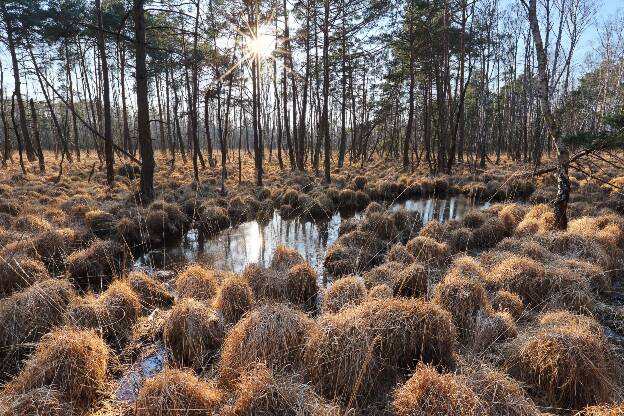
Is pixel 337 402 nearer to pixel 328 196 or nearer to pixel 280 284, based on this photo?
pixel 280 284

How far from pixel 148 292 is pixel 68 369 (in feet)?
7.18

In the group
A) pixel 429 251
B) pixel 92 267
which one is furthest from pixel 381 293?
pixel 92 267

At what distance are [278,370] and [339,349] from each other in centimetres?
64

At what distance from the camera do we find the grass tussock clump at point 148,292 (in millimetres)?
5430

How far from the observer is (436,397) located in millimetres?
2848

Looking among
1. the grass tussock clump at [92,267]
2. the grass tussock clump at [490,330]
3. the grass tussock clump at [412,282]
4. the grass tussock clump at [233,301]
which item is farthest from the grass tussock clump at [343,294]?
the grass tussock clump at [92,267]

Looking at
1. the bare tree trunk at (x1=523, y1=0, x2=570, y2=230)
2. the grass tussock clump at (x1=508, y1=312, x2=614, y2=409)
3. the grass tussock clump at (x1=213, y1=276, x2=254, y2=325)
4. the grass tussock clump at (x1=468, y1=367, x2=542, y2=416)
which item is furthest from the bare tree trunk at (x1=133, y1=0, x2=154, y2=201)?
the grass tussock clump at (x1=508, y1=312, x2=614, y2=409)

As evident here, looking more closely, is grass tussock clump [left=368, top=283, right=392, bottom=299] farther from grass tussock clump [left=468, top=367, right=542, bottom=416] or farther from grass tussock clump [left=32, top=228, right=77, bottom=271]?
grass tussock clump [left=32, top=228, right=77, bottom=271]

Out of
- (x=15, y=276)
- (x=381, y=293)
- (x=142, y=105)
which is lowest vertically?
(x=381, y=293)

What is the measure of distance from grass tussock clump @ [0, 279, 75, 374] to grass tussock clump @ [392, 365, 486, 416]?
3715 millimetres

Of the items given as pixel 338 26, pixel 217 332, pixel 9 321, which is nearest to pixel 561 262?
pixel 217 332

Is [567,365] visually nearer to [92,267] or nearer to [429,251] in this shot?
[429,251]

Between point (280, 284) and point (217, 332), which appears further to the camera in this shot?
point (280, 284)

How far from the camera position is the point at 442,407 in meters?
2.77
